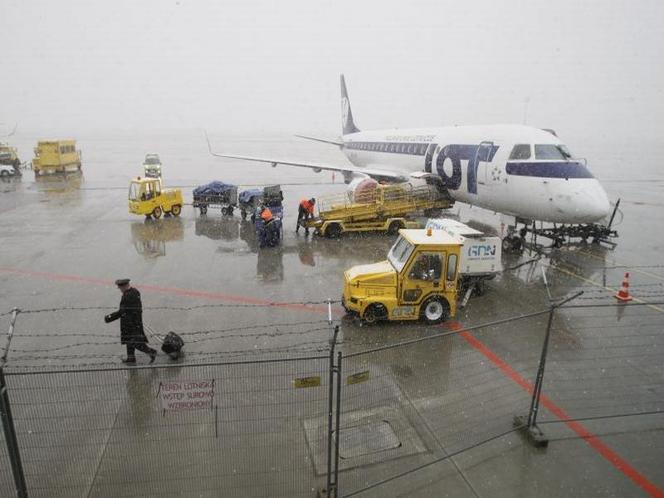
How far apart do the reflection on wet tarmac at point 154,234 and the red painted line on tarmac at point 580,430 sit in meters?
11.7

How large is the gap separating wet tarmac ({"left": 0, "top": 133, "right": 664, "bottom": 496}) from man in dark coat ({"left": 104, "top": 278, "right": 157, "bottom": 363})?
54 centimetres

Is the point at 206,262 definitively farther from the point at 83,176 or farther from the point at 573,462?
the point at 83,176

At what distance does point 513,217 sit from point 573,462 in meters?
12.2

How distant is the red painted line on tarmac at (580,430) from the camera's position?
19.6ft

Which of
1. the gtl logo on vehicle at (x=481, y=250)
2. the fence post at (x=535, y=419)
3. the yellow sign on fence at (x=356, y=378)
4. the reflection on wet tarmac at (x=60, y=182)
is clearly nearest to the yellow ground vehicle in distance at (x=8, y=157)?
the reflection on wet tarmac at (x=60, y=182)

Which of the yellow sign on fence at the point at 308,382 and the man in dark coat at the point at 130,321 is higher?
the yellow sign on fence at the point at 308,382

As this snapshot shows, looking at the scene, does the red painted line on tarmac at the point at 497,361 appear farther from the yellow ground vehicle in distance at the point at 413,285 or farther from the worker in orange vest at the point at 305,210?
the worker in orange vest at the point at 305,210

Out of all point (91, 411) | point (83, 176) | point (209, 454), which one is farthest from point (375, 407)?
point (83, 176)

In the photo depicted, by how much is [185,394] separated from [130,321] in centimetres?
332

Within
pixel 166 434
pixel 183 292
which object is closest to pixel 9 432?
pixel 166 434

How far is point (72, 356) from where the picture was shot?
357 inches

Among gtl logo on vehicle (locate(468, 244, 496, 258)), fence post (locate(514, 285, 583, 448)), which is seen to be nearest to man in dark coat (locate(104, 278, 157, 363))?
fence post (locate(514, 285, 583, 448))

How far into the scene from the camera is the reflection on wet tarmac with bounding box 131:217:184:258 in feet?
55.2

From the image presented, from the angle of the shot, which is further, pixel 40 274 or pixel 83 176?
pixel 83 176
